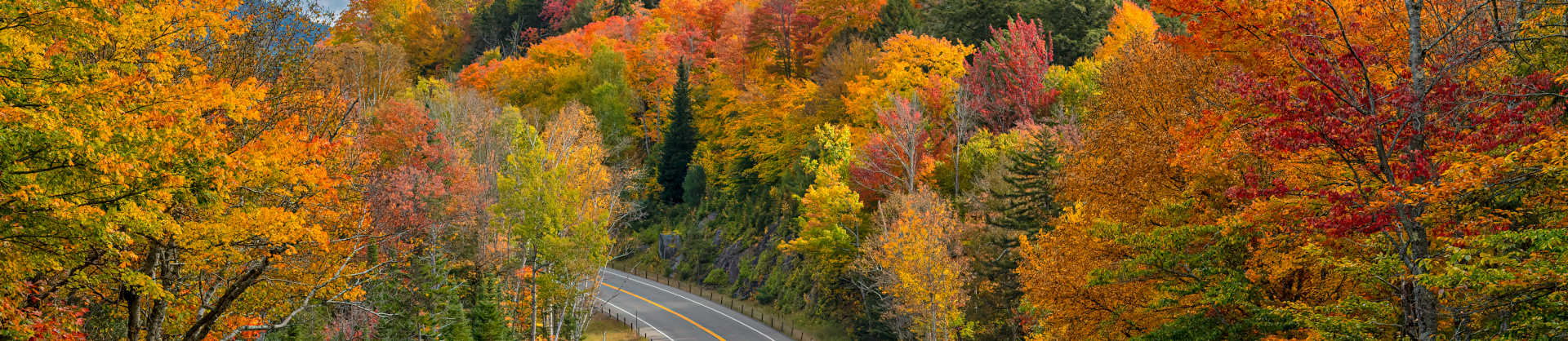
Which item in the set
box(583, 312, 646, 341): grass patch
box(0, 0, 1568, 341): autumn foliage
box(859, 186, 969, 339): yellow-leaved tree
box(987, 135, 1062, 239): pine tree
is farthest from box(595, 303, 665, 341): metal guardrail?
box(987, 135, 1062, 239): pine tree

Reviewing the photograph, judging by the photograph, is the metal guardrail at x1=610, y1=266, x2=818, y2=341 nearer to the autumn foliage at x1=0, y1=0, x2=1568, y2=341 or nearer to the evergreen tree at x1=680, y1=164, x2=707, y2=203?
the autumn foliage at x1=0, y1=0, x2=1568, y2=341

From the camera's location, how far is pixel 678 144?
178ft

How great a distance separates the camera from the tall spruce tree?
176 feet

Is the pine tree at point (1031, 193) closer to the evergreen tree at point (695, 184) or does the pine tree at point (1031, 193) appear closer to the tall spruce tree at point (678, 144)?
the evergreen tree at point (695, 184)

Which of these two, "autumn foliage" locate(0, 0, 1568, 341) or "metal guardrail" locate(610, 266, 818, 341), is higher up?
"autumn foliage" locate(0, 0, 1568, 341)

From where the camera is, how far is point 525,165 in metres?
27.7

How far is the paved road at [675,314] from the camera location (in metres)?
37.4

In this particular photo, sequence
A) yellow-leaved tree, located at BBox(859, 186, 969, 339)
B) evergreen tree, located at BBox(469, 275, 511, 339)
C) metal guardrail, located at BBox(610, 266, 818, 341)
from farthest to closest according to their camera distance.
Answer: metal guardrail, located at BBox(610, 266, 818, 341) < yellow-leaved tree, located at BBox(859, 186, 969, 339) < evergreen tree, located at BBox(469, 275, 511, 339)

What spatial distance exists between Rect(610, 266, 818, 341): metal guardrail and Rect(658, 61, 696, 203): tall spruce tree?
18.6 ft

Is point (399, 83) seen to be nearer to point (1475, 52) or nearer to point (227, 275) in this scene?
point (227, 275)

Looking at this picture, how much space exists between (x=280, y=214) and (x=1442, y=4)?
1517 centimetres

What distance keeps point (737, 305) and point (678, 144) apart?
14841mm

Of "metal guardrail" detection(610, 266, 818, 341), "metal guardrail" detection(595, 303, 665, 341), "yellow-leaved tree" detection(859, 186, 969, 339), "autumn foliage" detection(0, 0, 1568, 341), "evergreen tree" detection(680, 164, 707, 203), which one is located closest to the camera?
"autumn foliage" detection(0, 0, 1568, 341)

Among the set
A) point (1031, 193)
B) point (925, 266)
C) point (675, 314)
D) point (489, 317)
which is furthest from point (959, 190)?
point (489, 317)
